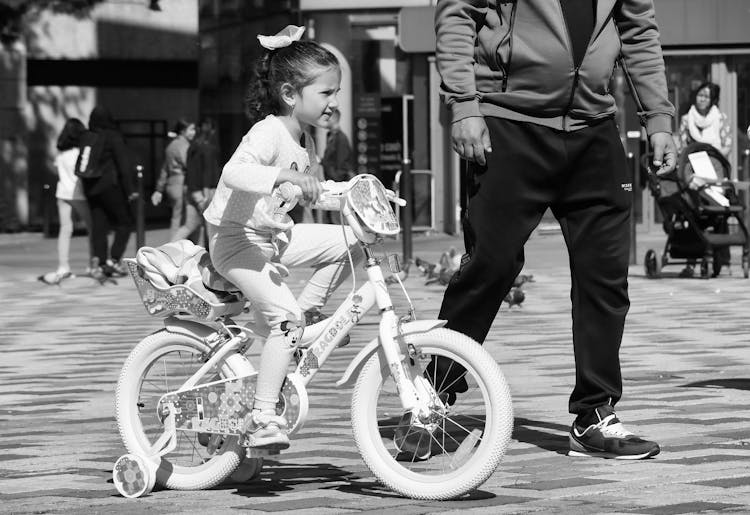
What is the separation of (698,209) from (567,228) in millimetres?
9915

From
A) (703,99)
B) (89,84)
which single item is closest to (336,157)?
(703,99)

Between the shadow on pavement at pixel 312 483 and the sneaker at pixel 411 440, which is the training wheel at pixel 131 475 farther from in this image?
the sneaker at pixel 411 440

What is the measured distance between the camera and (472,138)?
19.6 ft

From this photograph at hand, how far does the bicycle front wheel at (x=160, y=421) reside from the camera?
5.66 m

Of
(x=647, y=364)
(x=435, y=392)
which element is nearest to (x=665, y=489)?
(x=435, y=392)

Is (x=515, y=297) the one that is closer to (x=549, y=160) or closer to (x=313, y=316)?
(x=549, y=160)

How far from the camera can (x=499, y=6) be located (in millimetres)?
6156

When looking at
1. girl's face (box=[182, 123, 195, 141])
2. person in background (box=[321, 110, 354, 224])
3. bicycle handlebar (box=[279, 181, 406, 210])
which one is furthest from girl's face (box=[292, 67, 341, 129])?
person in background (box=[321, 110, 354, 224])

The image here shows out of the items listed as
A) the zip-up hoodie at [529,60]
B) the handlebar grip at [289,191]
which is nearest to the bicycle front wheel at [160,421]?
the handlebar grip at [289,191]

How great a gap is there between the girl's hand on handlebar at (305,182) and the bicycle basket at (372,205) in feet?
0.38

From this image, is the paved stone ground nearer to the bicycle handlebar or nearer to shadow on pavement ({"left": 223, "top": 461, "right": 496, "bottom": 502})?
shadow on pavement ({"left": 223, "top": 461, "right": 496, "bottom": 502})

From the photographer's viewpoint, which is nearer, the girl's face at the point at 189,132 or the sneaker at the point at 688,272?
the sneaker at the point at 688,272

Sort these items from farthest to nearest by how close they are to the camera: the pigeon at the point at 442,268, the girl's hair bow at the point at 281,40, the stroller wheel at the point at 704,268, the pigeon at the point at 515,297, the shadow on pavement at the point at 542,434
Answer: the stroller wheel at the point at 704,268 < the pigeon at the point at 442,268 < the pigeon at the point at 515,297 < the shadow on pavement at the point at 542,434 < the girl's hair bow at the point at 281,40

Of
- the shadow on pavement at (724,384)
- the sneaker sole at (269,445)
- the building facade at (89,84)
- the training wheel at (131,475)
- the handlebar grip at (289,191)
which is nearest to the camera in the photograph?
the handlebar grip at (289,191)
